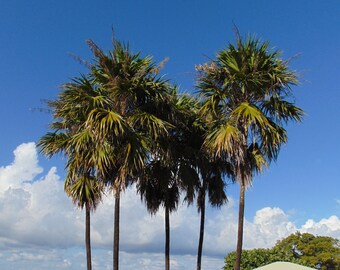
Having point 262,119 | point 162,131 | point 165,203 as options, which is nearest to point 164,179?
point 165,203

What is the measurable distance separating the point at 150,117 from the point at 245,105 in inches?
141

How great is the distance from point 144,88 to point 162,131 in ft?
5.92

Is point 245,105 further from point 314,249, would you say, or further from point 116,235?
point 314,249

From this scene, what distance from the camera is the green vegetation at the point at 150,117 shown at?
1650 centimetres

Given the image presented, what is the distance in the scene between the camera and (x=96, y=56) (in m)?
17.9

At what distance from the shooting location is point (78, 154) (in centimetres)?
1731

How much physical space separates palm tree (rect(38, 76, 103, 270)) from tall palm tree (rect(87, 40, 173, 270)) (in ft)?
2.59

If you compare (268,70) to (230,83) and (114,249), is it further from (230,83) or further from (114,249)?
(114,249)

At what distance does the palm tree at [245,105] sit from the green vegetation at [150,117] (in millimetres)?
37

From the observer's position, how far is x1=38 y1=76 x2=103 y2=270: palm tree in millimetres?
17516

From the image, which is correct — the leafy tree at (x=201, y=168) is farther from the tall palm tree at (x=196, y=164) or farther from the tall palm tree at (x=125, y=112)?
the tall palm tree at (x=125, y=112)

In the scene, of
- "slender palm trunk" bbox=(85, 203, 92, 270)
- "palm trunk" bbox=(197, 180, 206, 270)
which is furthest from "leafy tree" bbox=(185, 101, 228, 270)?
"slender palm trunk" bbox=(85, 203, 92, 270)

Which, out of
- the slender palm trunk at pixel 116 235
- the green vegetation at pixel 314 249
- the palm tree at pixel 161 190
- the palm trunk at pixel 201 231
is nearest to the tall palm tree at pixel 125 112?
the slender palm trunk at pixel 116 235

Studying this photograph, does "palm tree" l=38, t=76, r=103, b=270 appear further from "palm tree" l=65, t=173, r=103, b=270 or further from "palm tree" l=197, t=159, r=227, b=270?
"palm tree" l=197, t=159, r=227, b=270
